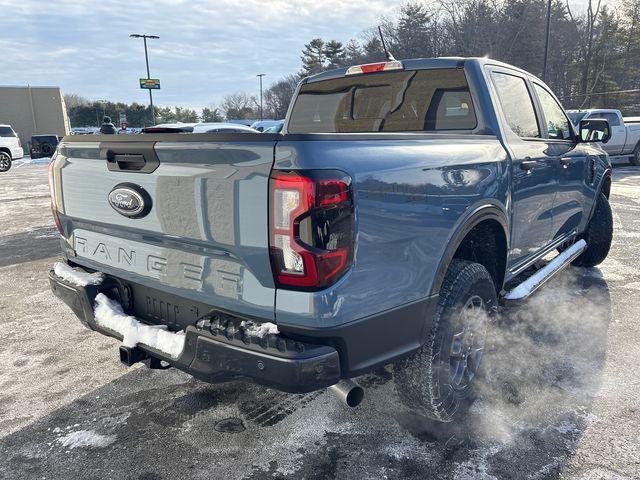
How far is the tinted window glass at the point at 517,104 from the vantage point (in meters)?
3.23

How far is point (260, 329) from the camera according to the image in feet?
6.04

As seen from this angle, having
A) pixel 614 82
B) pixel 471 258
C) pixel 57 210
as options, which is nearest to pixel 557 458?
pixel 471 258

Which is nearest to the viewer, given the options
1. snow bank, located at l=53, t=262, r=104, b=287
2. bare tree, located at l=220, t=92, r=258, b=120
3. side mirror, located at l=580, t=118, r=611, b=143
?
snow bank, located at l=53, t=262, r=104, b=287

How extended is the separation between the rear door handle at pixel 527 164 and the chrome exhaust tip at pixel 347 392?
1.87 meters

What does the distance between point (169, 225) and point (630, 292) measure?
181 inches

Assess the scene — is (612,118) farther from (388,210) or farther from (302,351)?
(302,351)

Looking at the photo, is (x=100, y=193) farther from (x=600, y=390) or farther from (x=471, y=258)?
(x=600, y=390)

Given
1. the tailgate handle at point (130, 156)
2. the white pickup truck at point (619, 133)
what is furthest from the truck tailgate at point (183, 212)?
the white pickup truck at point (619, 133)

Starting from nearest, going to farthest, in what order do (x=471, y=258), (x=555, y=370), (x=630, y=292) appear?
1. (x=471, y=258)
2. (x=555, y=370)
3. (x=630, y=292)

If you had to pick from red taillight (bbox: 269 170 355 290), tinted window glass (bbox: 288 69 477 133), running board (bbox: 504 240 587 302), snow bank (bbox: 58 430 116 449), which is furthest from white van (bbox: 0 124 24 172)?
red taillight (bbox: 269 170 355 290)

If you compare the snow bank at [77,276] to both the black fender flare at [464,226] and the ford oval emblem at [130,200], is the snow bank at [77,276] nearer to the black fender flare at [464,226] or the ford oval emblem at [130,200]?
the ford oval emblem at [130,200]

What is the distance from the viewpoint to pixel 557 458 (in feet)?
7.61

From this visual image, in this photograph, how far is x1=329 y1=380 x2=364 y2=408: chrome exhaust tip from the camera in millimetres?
1992

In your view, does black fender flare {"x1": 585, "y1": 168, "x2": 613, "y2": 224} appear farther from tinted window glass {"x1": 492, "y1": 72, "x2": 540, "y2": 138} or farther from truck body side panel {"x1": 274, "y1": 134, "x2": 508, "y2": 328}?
truck body side panel {"x1": 274, "y1": 134, "x2": 508, "y2": 328}
